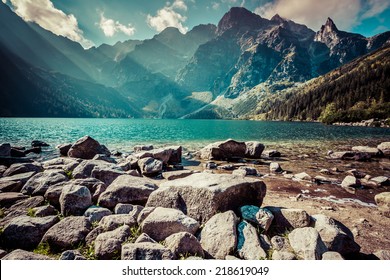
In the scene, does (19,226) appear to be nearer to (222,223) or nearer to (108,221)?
(108,221)

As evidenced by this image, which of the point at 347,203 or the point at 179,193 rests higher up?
the point at 179,193

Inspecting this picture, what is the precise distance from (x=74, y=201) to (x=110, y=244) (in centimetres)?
346

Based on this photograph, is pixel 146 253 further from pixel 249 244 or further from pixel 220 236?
pixel 249 244

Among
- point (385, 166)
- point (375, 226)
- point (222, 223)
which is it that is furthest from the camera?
point (385, 166)

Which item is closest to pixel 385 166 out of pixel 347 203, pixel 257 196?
pixel 347 203

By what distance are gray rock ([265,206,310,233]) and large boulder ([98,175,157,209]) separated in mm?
5225

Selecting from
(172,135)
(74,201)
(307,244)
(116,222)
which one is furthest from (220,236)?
(172,135)

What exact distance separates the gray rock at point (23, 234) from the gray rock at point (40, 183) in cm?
344

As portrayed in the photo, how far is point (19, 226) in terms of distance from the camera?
594cm

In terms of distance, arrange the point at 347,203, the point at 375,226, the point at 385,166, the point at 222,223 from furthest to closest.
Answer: the point at 385,166 → the point at 347,203 → the point at 375,226 → the point at 222,223

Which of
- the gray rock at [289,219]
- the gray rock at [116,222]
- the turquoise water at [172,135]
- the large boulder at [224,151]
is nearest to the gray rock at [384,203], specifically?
the gray rock at [289,219]

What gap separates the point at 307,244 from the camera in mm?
5254

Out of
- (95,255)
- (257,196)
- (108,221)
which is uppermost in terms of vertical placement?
(257,196)

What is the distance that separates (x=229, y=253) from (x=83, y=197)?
5952 millimetres
